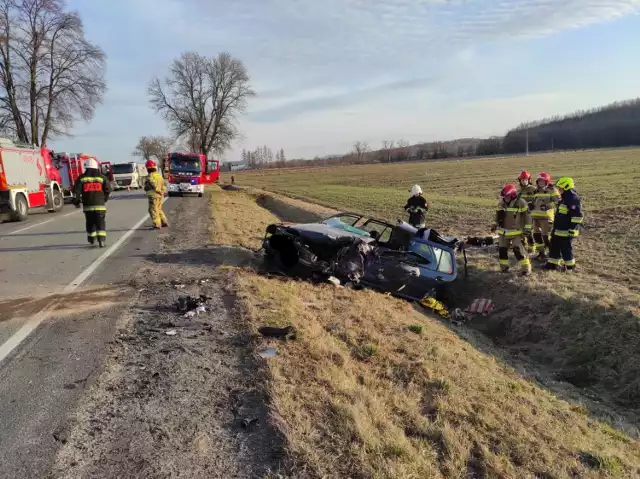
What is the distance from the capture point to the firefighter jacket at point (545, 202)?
30.6 feet

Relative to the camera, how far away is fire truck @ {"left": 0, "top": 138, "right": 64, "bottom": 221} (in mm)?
14555

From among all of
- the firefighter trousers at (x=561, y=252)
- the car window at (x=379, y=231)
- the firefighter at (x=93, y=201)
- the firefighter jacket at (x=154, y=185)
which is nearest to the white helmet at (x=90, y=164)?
the firefighter at (x=93, y=201)

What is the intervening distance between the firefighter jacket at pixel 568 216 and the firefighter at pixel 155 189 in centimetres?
851

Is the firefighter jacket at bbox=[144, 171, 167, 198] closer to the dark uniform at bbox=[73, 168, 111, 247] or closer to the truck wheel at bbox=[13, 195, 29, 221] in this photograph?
the dark uniform at bbox=[73, 168, 111, 247]

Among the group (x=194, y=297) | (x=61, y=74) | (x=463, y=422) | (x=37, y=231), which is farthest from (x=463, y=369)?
(x=61, y=74)

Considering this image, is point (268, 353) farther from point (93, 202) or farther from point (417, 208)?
point (417, 208)

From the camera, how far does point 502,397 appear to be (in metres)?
3.98

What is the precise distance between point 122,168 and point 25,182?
20482mm

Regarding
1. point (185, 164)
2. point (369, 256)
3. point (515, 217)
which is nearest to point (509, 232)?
point (515, 217)

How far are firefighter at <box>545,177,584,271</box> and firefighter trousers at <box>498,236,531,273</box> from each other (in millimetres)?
705

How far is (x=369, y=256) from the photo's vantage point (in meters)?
7.50

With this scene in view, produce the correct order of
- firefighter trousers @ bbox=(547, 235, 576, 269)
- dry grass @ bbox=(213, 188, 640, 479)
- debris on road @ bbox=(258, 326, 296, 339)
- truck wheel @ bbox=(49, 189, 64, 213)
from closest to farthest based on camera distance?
1. dry grass @ bbox=(213, 188, 640, 479)
2. debris on road @ bbox=(258, 326, 296, 339)
3. firefighter trousers @ bbox=(547, 235, 576, 269)
4. truck wheel @ bbox=(49, 189, 64, 213)

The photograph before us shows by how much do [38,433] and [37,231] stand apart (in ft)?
34.7

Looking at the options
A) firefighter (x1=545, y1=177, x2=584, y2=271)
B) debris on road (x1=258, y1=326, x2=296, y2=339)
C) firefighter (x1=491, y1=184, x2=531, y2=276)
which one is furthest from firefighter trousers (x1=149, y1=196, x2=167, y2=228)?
firefighter (x1=545, y1=177, x2=584, y2=271)
